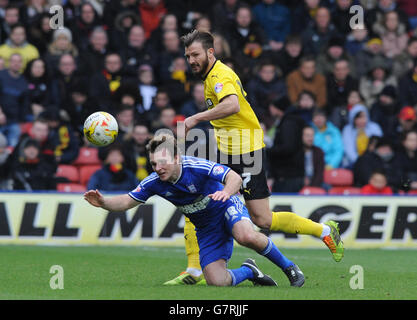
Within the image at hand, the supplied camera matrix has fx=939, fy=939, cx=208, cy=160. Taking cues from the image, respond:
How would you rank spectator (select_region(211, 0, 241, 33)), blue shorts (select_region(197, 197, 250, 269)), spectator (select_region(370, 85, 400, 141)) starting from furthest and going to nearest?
spectator (select_region(211, 0, 241, 33)), spectator (select_region(370, 85, 400, 141)), blue shorts (select_region(197, 197, 250, 269))

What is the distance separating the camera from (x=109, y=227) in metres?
13.8

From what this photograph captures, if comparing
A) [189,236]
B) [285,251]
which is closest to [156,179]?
[189,236]

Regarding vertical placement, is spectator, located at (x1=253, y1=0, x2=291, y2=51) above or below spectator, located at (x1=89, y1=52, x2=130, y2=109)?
above

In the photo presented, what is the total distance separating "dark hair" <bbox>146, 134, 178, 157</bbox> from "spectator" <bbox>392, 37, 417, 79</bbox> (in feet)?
33.2

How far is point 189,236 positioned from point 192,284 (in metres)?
0.58

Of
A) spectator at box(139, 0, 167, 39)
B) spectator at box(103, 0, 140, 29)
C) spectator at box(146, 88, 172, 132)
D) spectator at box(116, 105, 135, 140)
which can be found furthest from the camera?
spectator at box(139, 0, 167, 39)

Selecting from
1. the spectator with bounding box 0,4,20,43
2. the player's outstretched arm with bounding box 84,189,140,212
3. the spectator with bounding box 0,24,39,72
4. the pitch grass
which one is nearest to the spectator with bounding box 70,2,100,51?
the spectator with bounding box 0,24,39,72

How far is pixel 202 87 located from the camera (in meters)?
15.3

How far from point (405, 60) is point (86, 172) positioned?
22.0 feet

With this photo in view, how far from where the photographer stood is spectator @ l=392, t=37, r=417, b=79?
57.5 ft

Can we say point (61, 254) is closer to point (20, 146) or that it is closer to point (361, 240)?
point (20, 146)

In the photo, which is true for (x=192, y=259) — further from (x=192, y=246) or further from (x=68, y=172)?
(x=68, y=172)

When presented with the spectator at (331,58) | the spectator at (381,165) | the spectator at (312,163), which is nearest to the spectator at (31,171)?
the spectator at (312,163)

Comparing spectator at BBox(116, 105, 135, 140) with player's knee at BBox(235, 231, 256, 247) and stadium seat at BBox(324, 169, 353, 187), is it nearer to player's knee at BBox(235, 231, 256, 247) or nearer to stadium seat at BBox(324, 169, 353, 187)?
stadium seat at BBox(324, 169, 353, 187)
